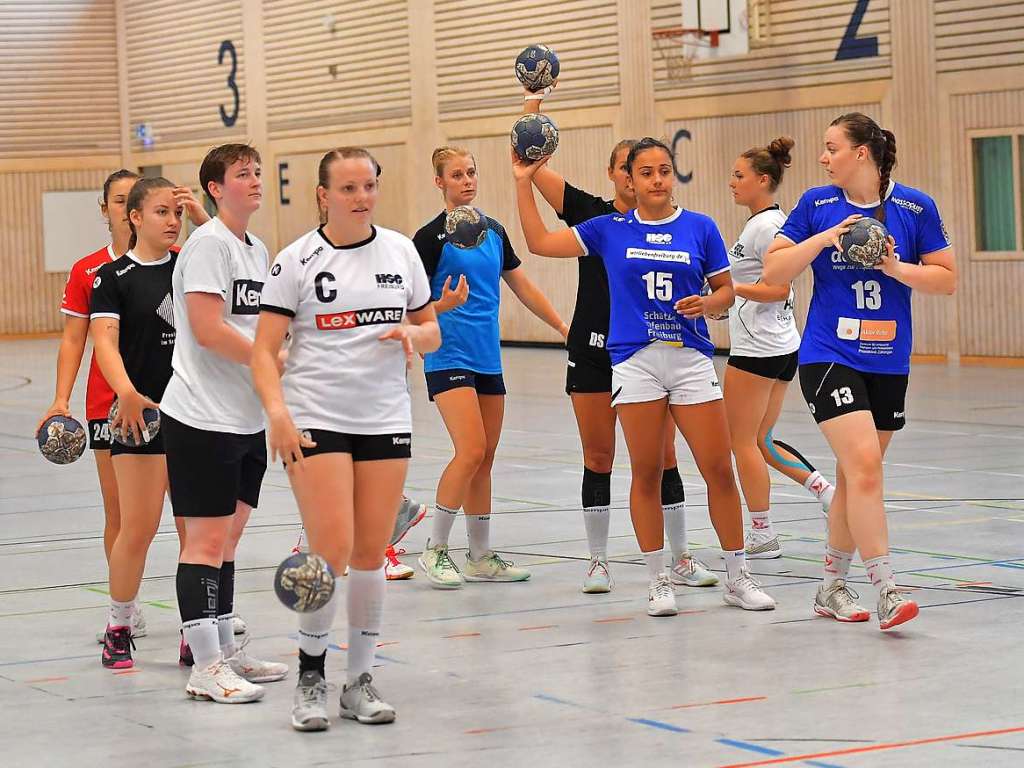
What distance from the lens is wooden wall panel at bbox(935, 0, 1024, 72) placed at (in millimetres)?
19141

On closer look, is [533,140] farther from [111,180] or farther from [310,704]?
[310,704]

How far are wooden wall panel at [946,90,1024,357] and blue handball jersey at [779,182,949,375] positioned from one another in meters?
13.7

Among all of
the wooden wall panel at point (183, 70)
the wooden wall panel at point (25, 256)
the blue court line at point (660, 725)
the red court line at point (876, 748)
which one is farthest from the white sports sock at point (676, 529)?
the wooden wall panel at point (25, 256)

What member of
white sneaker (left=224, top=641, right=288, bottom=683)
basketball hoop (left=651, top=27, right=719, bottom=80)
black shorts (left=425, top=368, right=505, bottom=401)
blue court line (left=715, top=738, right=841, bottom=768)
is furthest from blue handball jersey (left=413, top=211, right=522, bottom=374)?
basketball hoop (left=651, top=27, right=719, bottom=80)

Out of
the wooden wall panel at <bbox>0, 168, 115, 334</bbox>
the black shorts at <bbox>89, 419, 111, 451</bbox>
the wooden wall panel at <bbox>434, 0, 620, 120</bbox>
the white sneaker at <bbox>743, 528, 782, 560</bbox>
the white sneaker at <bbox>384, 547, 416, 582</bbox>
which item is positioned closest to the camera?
the black shorts at <bbox>89, 419, 111, 451</bbox>

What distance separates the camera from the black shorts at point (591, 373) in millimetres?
7695

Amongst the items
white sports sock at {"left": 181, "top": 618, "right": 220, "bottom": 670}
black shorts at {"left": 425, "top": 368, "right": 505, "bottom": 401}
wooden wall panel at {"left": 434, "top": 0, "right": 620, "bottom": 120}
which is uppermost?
wooden wall panel at {"left": 434, "top": 0, "right": 620, "bottom": 120}

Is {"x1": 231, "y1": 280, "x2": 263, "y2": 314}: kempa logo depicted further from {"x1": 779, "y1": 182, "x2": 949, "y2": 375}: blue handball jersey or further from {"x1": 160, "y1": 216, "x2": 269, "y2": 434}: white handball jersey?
{"x1": 779, "y1": 182, "x2": 949, "y2": 375}: blue handball jersey

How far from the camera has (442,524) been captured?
313 inches

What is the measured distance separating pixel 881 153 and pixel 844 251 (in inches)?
20.6

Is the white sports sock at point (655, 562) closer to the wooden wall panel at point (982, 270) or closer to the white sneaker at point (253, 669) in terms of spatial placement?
the white sneaker at point (253, 669)

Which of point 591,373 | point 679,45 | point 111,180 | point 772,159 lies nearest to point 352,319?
point 111,180

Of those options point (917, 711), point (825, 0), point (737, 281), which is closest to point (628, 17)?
point (825, 0)

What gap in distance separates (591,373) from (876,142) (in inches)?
73.1
